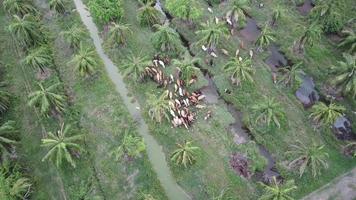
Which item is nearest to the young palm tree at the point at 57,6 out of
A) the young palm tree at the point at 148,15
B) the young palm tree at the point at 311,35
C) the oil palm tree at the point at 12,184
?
the young palm tree at the point at 148,15

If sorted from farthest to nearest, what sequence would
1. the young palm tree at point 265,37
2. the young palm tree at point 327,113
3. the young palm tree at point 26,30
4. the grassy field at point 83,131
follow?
the young palm tree at point 265,37 → the young palm tree at point 26,30 → the young palm tree at point 327,113 → the grassy field at point 83,131

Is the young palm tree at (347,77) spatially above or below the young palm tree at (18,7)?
below

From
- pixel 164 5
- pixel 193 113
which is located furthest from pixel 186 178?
pixel 164 5

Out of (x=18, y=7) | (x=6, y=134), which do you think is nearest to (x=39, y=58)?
(x=18, y=7)

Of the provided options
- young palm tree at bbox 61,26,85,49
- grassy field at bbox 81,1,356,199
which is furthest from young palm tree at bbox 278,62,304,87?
young palm tree at bbox 61,26,85,49

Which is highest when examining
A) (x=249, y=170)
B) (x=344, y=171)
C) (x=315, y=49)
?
(x=315, y=49)

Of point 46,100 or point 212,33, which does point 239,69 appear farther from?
point 46,100

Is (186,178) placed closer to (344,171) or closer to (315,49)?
(344,171)

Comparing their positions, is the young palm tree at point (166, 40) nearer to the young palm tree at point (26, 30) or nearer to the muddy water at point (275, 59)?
the muddy water at point (275, 59)
